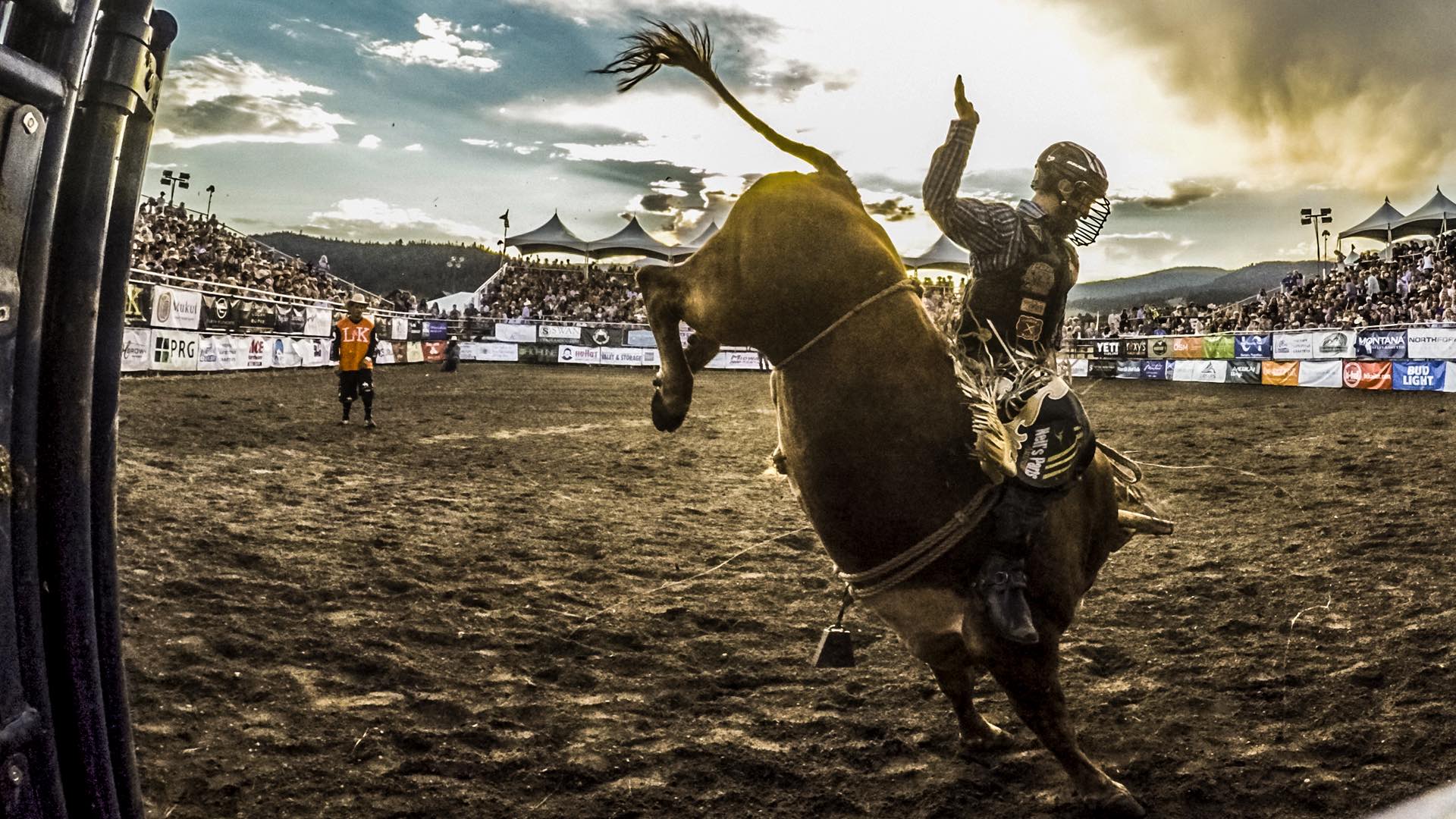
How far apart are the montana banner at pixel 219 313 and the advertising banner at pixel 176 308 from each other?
25 cm

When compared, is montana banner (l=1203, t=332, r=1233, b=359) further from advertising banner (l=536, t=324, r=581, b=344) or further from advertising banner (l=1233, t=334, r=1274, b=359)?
advertising banner (l=536, t=324, r=581, b=344)

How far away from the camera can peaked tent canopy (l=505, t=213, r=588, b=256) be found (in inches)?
1658

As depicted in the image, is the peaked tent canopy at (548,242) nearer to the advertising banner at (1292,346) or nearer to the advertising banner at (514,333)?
the advertising banner at (514,333)

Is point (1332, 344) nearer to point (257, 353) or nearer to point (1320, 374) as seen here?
point (1320, 374)

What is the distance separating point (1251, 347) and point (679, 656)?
76.6 ft

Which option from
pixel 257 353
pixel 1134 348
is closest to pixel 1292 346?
pixel 1134 348

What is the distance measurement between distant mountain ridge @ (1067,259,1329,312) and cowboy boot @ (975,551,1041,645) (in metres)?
111

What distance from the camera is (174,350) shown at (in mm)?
16953

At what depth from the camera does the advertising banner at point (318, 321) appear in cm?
2294

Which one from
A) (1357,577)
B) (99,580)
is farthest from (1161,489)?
(99,580)

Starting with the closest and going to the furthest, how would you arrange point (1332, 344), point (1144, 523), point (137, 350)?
point (1144, 523), point (137, 350), point (1332, 344)

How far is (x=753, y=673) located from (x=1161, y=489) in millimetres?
6082

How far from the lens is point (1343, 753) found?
11.1 ft

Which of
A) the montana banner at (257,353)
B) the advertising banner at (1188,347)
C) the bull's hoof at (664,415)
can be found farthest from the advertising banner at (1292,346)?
the montana banner at (257,353)
